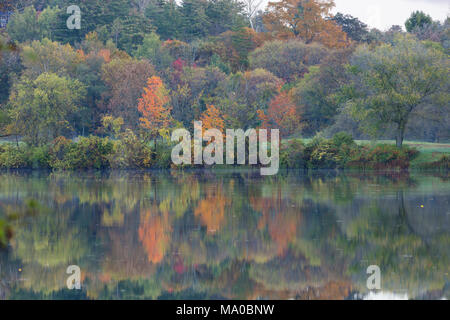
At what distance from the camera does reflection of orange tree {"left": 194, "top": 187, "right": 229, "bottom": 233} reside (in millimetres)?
18859

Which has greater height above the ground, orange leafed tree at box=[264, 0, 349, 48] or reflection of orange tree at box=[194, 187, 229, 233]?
orange leafed tree at box=[264, 0, 349, 48]

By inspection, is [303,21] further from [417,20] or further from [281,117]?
[281,117]

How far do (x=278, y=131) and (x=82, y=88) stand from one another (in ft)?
62.8

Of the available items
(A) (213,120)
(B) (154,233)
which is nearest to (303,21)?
(A) (213,120)

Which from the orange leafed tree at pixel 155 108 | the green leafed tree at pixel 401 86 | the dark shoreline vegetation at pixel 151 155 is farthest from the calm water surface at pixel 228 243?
the orange leafed tree at pixel 155 108

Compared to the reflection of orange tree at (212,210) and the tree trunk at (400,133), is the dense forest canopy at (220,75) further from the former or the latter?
the reflection of orange tree at (212,210)

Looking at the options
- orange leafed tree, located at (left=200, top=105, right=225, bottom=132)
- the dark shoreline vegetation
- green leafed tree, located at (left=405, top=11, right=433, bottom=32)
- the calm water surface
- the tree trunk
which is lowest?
the calm water surface

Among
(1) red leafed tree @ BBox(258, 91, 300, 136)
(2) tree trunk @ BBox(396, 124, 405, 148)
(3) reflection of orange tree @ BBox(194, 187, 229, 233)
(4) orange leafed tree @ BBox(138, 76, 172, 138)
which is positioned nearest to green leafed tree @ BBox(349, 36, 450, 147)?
(2) tree trunk @ BBox(396, 124, 405, 148)

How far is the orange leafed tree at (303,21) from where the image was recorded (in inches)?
2938

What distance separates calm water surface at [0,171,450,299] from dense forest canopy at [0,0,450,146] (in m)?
13.6

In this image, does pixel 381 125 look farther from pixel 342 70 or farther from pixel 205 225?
pixel 205 225

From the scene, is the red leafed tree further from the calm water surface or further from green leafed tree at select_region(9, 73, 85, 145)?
the calm water surface

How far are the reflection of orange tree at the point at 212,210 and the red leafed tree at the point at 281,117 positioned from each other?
24.4 meters

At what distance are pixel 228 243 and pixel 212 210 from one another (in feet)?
20.2
